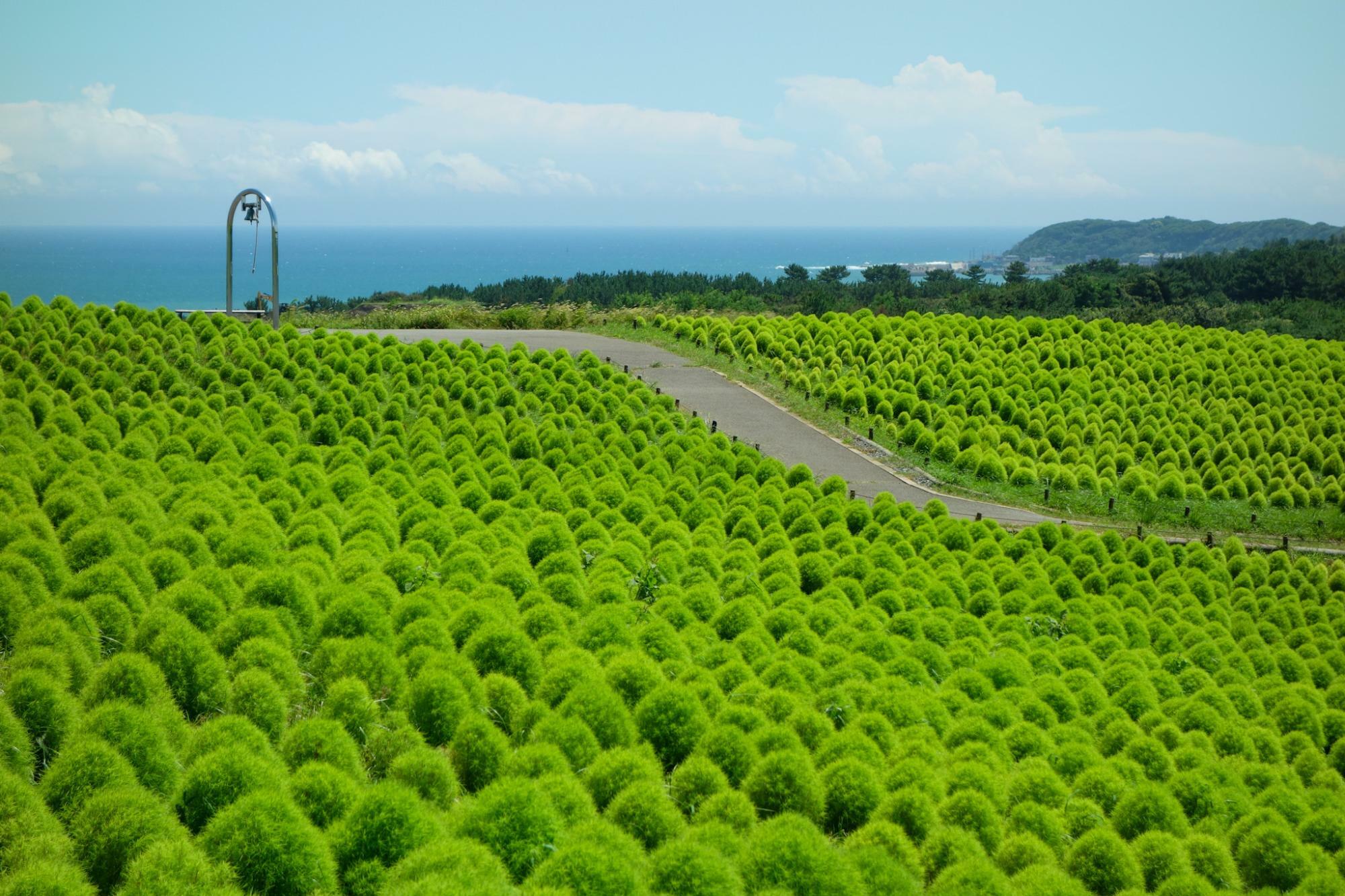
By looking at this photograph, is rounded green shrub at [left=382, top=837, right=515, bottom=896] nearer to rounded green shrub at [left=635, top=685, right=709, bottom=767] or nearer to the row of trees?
rounded green shrub at [left=635, top=685, right=709, bottom=767]

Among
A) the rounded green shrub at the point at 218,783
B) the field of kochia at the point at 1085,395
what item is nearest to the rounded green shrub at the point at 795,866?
the rounded green shrub at the point at 218,783

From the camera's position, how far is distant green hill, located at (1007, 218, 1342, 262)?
126 m

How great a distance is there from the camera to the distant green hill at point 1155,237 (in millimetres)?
125931

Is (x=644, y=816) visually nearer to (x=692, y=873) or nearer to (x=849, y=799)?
(x=692, y=873)

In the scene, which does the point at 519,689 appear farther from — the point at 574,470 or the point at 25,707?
the point at 574,470

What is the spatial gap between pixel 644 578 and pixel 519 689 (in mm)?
3228

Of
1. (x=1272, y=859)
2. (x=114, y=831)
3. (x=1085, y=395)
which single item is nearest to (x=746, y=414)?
(x=1085, y=395)

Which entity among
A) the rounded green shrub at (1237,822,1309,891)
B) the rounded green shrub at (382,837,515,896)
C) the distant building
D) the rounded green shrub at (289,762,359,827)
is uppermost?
the distant building

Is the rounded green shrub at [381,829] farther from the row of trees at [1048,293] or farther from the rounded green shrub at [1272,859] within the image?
the row of trees at [1048,293]

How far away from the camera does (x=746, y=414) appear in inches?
821

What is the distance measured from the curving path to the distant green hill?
363 feet

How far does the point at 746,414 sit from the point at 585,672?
1386 cm

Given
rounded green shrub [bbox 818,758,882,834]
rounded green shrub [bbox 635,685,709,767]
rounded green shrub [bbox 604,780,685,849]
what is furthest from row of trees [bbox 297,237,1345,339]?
rounded green shrub [bbox 604,780,685,849]

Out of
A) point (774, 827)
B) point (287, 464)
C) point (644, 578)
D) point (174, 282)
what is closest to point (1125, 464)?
point (644, 578)
